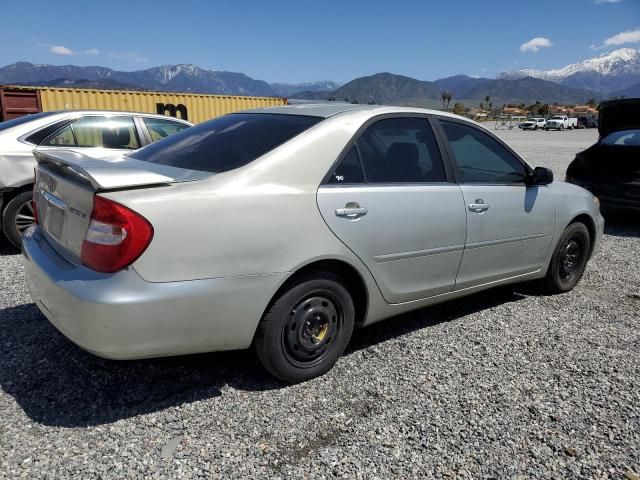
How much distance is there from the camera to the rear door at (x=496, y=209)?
3564 millimetres

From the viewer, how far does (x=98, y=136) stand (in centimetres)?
592

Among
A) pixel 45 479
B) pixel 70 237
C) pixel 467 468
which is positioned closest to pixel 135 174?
pixel 70 237

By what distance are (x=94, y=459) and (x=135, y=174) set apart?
51.9 inches

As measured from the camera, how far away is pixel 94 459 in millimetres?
2189

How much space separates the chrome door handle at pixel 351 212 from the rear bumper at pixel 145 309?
521mm

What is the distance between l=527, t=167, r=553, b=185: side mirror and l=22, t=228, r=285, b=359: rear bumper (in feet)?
8.21

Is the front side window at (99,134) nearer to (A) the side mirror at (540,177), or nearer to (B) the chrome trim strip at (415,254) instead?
(B) the chrome trim strip at (415,254)

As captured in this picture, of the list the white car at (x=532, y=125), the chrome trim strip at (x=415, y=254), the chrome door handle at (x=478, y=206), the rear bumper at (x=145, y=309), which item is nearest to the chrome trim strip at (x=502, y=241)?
A: the chrome trim strip at (x=415, y=254)

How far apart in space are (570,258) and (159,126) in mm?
5095

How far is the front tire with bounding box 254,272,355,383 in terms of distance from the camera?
2668mm

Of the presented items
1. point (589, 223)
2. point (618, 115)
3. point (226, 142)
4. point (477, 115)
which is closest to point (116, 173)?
point (226, 142)

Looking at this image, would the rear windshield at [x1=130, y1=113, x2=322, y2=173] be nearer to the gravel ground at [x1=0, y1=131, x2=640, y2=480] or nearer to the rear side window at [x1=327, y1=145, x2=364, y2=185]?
the rear side window at [x1=327, y1=145, x2=364, y2=185]

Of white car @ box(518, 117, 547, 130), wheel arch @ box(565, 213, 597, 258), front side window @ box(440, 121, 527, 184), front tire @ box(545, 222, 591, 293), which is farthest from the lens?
white car @ box(518, 117, 547, 130)

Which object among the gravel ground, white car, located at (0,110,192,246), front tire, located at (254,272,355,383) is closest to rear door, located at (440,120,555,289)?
the gravel ground
